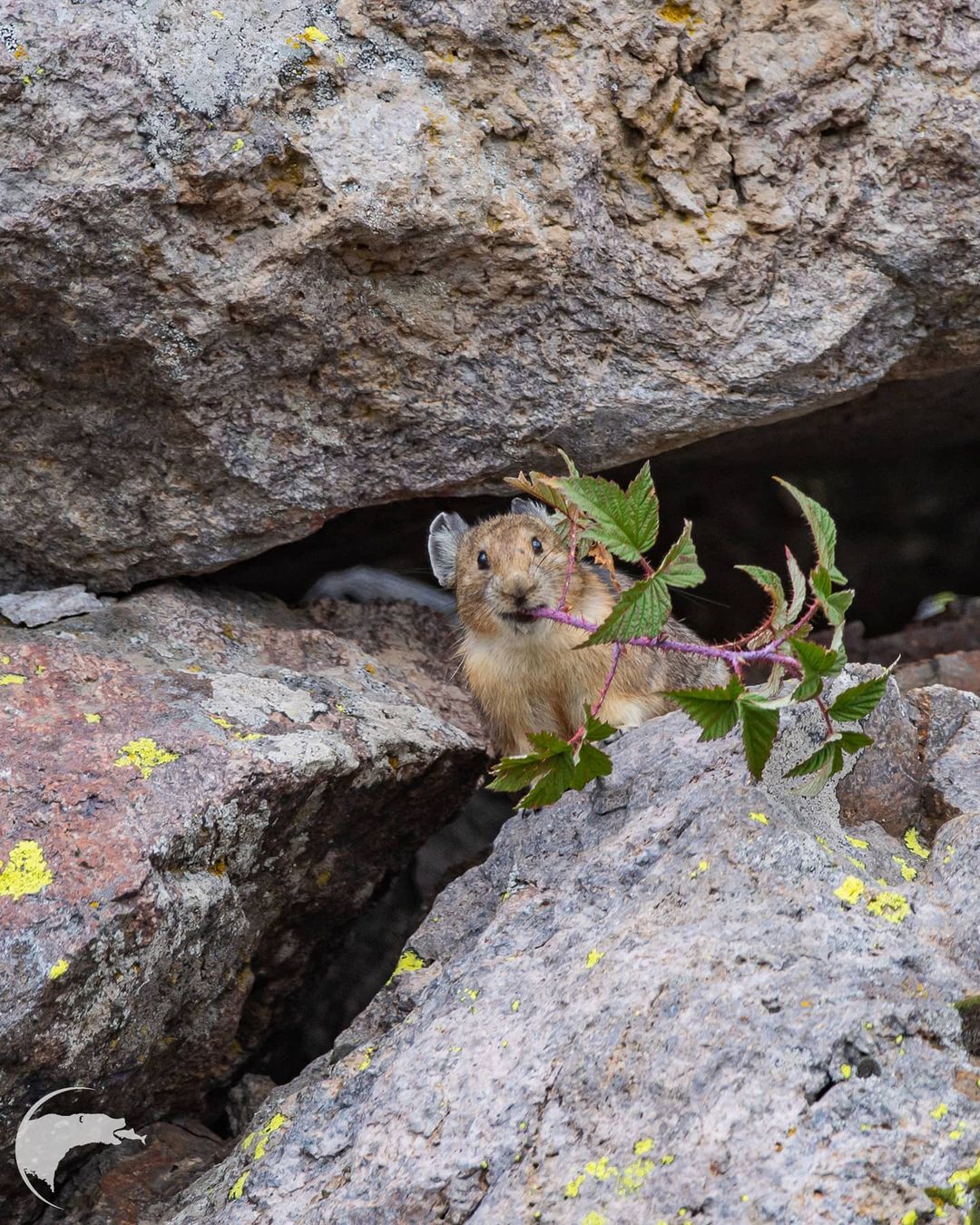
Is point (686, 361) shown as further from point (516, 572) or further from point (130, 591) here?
point (130, 591)

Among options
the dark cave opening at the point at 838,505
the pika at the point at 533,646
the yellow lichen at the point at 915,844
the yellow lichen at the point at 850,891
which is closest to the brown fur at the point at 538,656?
the pika at the point at 533,646

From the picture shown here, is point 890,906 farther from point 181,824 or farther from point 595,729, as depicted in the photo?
point 181,824

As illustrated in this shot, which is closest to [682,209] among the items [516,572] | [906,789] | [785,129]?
[785,129]

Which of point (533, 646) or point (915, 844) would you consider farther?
point (533, 646)

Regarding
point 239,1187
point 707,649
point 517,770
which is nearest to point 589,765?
point 517,770

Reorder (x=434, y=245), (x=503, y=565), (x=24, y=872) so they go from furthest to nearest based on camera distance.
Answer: (x=503, y=565), (x=434, y=245), (x=24, y=872)

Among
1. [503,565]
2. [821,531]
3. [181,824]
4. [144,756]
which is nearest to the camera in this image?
[821,531]
